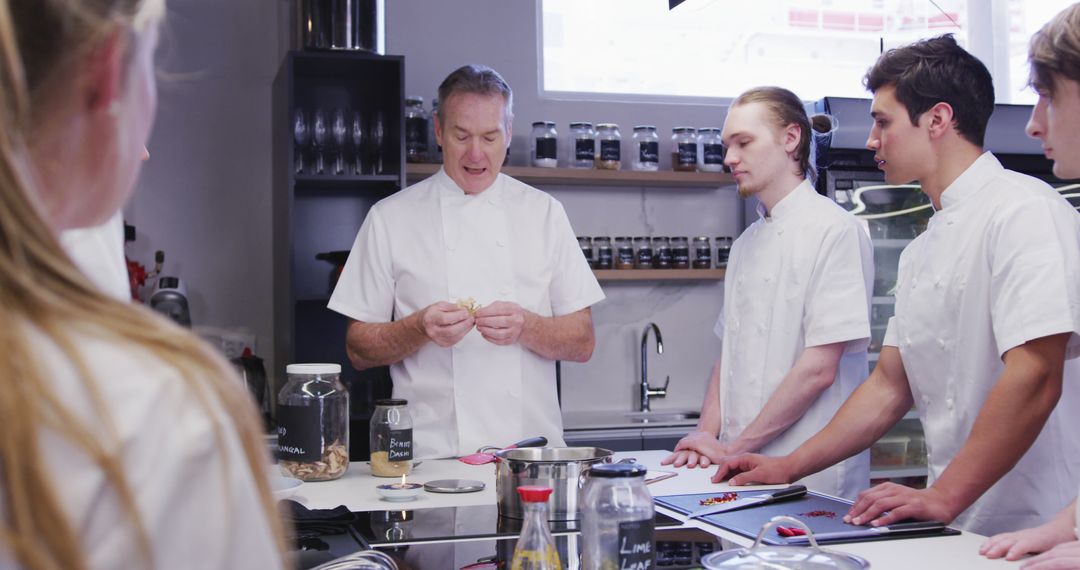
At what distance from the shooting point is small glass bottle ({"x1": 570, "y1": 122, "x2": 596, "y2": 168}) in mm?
3990

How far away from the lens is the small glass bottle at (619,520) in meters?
1.19

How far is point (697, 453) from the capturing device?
230cm

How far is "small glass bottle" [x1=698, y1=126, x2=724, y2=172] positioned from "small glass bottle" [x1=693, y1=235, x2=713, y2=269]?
0.93 feet

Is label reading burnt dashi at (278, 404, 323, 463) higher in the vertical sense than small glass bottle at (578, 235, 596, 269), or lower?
lower

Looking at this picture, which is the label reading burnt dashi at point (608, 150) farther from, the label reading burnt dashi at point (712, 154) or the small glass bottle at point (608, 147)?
the label reading burnt dashi at point (712, 154)

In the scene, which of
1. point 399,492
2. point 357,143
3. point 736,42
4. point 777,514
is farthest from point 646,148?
point 777,514

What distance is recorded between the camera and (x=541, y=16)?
4.20 meters

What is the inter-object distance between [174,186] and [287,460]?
6.79 ft

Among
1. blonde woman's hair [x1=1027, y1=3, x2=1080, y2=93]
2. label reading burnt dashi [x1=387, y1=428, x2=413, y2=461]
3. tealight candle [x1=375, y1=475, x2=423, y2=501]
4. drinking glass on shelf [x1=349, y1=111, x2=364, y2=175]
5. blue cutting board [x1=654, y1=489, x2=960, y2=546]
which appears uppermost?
drinking glass on shelf [x1=349, y1=111, x2=364, y2=175]

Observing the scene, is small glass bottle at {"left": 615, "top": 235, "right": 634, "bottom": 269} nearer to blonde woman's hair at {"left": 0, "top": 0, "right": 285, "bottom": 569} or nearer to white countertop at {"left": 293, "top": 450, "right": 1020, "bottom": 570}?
white countertop at {"left": 293, "top": 450, "right": 1020, "bottom": 570}

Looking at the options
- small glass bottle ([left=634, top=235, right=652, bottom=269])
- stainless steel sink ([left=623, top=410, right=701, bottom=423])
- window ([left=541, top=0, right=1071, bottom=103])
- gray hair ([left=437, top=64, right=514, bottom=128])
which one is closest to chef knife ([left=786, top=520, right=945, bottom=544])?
gray hair ([left=437, top=64, right=514, bottom=128])

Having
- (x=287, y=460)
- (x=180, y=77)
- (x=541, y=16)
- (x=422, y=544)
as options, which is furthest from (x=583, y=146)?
(x=180, y=77)

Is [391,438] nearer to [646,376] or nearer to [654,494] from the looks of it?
[654,494]

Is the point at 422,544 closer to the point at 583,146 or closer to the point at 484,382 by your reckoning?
the point at 484,382
